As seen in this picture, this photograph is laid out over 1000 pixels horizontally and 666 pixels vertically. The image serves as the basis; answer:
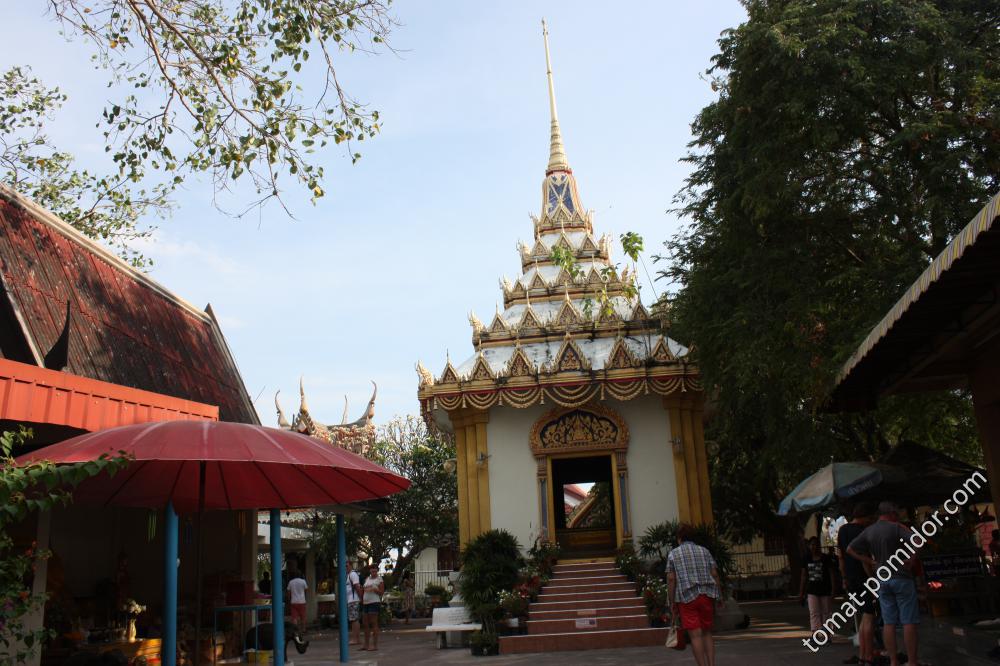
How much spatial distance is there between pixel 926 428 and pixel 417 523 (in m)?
16.8

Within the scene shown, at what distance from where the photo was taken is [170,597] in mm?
6020

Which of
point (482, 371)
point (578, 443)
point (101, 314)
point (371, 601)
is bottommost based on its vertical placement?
point (371, 601)

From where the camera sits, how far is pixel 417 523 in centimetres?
2673

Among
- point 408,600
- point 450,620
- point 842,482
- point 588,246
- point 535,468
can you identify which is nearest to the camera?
point 842,482

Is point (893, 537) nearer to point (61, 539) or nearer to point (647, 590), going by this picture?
point (647, 590)

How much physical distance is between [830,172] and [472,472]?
26.5 feet

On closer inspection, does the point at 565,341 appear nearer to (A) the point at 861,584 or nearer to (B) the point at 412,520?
(A) the point at 861,584

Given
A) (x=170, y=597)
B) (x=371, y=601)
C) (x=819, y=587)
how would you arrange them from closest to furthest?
(x=170, y=597) < (x=819, y=587) < (x=371, y=601)

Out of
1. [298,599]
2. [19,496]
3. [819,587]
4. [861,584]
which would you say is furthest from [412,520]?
[19,496]

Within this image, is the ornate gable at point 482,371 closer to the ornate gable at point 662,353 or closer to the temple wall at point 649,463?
the temple wall at point 649,463

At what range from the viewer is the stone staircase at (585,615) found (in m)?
12.3

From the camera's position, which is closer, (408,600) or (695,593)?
(695,593)

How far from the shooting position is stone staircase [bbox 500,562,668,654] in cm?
1227

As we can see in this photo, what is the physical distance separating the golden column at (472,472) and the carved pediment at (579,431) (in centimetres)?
95
